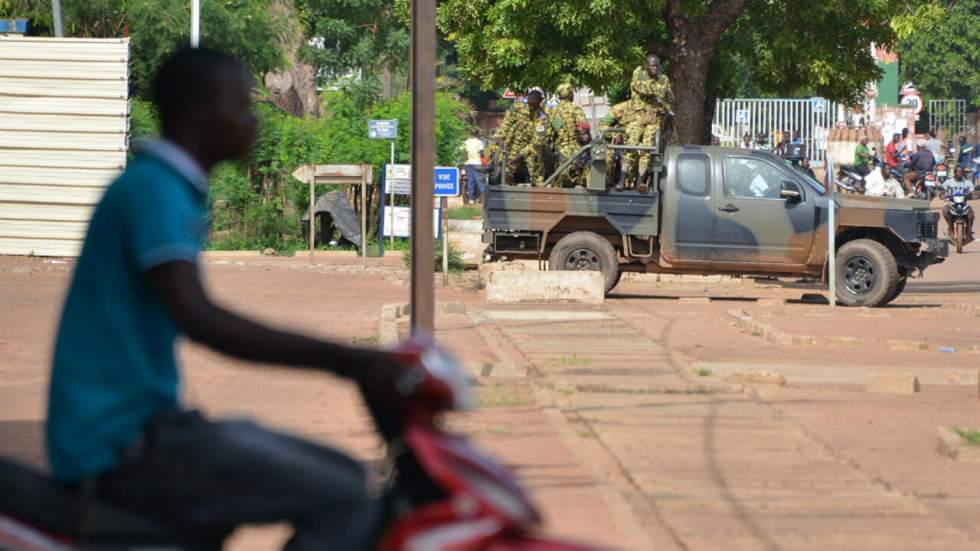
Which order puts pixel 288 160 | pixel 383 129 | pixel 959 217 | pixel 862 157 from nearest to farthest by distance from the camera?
pixel 383 129
pixel 288 160
pixel 959 217
pixel 862 157

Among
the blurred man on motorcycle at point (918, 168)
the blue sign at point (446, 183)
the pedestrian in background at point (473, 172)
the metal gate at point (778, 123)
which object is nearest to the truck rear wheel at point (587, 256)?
the blue sign at point (446, 183)

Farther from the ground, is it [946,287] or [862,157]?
[862,157]

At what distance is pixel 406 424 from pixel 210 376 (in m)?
8.30

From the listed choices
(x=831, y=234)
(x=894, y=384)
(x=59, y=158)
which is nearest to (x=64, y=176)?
(x=59, y=158)

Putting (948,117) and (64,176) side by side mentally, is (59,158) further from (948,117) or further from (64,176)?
(948,117)

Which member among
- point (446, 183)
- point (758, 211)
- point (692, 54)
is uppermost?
point (692, 54)

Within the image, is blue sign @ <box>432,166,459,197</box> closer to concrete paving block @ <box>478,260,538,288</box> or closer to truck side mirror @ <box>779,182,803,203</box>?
concrete paving block @ <box>478,260,538,288</box>

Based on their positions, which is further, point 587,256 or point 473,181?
point 473,181

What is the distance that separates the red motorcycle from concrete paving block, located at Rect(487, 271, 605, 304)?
48.2 ft

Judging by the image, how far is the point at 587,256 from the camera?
63.1 ft

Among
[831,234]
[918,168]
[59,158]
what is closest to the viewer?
[831,234]

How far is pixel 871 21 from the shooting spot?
75.9 feet

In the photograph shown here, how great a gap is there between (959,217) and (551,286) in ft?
46.6

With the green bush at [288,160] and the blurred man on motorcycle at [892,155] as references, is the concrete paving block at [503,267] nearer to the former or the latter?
the green bush at [288,160]
